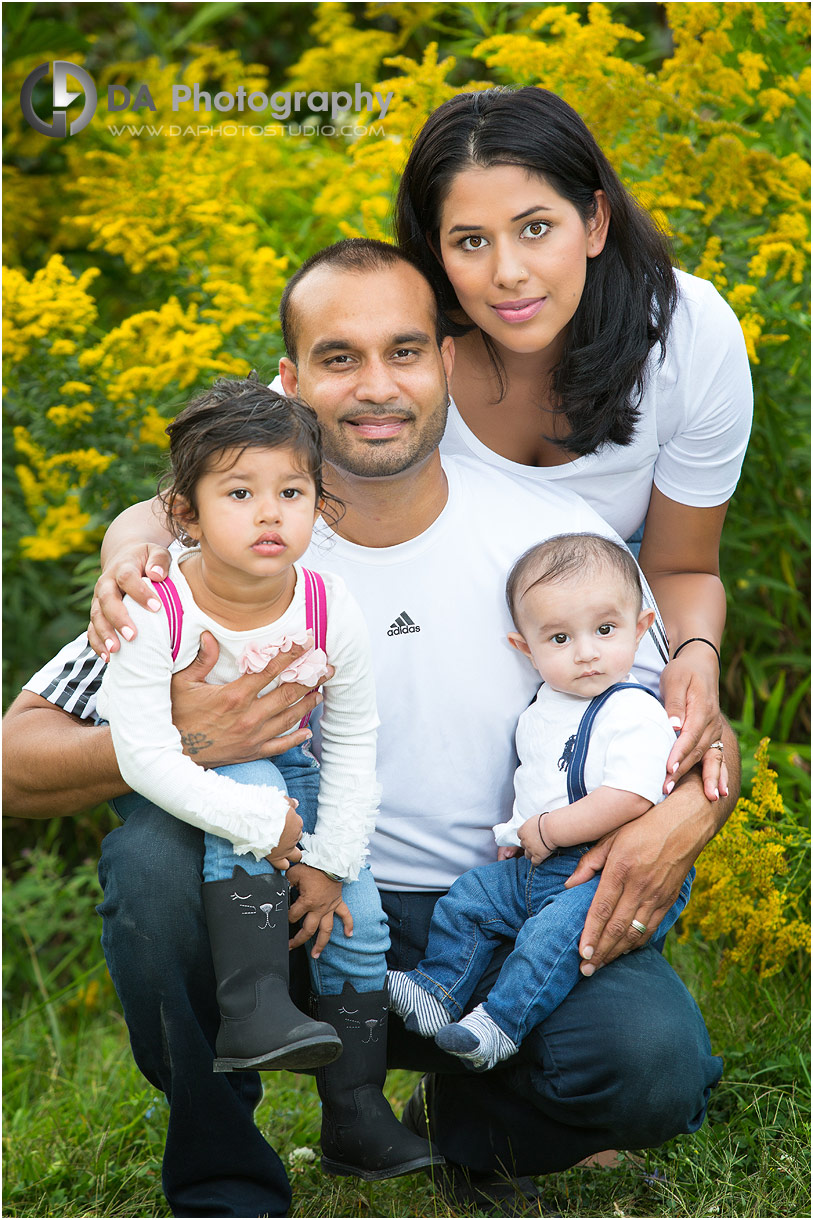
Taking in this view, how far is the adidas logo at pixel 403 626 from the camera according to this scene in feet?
6.34

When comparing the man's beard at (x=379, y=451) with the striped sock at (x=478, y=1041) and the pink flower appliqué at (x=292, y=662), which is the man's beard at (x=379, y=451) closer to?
the pink flower appliqué at (x=292, y=662)

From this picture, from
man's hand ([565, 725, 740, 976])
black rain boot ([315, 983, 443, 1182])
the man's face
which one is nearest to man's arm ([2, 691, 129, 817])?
black rain boot ([315, 983, 443, 1182])

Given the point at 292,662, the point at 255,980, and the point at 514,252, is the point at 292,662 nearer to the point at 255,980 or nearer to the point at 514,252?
the point at 255,980

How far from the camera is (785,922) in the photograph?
237cm

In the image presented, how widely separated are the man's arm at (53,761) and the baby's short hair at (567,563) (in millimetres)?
683

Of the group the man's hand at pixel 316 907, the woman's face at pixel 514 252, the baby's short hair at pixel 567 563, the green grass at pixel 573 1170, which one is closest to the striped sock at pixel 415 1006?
the man's hand at pixel 316 907

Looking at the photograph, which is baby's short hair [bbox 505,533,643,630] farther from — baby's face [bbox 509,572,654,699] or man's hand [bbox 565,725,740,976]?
man's hand [bbox 565,725,740,976]

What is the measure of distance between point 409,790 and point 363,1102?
47cm

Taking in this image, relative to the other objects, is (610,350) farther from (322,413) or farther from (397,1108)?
(397,1108)

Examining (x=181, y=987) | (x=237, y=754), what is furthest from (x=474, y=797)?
(x=181, y=987)

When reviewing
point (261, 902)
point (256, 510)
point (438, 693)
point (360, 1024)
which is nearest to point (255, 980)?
point (261, 902)

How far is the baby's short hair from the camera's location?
187cm

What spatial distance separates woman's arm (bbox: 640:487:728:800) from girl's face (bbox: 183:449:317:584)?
27.2 inches

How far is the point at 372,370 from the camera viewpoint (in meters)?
1.90
